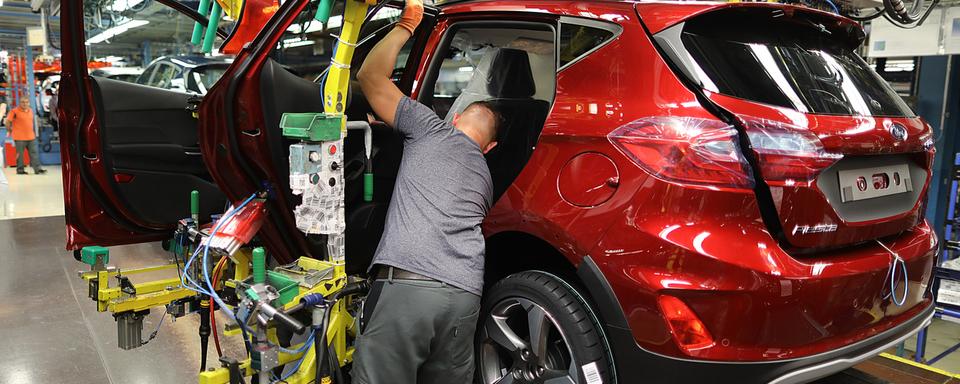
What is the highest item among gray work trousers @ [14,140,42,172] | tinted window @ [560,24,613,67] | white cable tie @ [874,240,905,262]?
tinted window @ [560,24,613,67]

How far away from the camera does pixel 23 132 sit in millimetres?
11766

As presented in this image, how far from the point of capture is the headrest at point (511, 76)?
2.46 meters

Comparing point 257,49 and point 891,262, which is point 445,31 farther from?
point 891,262

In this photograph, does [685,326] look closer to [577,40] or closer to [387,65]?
[577,40]

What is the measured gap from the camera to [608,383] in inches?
72.5

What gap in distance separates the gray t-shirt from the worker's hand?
10.0 inches

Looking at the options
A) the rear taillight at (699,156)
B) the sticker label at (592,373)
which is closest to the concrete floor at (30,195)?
the sticker label at (592,373)

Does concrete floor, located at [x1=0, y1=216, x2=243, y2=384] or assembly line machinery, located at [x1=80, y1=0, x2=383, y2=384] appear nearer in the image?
assembly line machinery, located at [x1=80, y1=0, x2=383, y2=384]

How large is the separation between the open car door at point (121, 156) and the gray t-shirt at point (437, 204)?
4.55 feet

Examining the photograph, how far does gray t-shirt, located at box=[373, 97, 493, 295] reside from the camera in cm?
202

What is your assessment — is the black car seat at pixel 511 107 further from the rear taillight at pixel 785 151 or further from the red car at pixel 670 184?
the rear taillight at pixel 785 151

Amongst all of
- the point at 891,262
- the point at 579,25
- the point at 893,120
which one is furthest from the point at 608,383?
the point at 893,120

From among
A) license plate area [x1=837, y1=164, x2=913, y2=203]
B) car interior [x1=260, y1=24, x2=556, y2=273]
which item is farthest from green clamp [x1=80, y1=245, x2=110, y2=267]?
license plate area [x1=837, y1=164, x2=913, y2=203]

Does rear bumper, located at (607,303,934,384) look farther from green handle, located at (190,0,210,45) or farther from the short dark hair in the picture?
green handle, located at (190,0,210,45)
